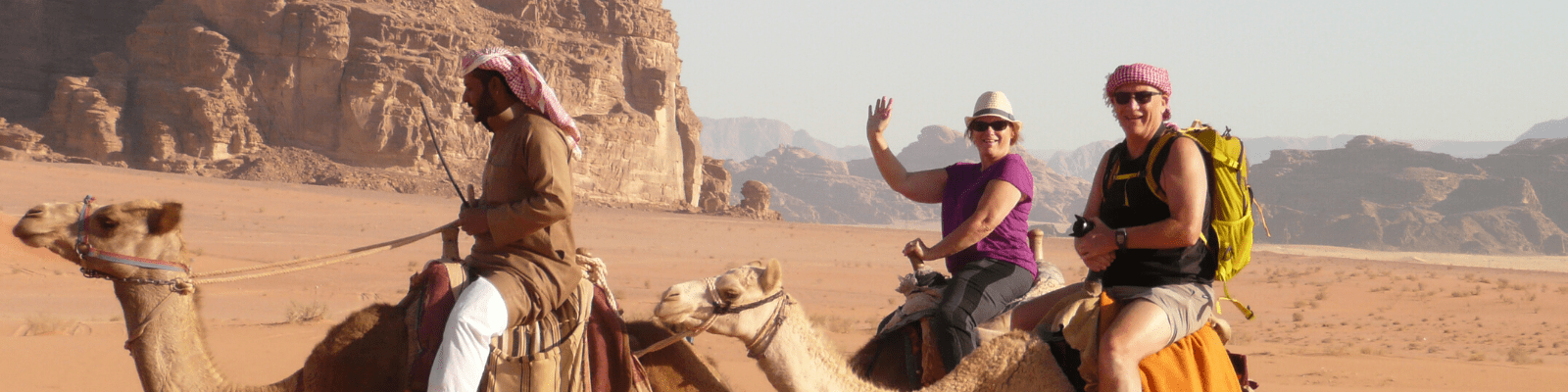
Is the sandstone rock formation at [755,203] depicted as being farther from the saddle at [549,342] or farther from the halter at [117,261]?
the halter at [117,261]

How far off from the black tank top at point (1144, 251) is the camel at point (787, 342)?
51cm

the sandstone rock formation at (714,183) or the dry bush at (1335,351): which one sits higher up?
the dry bush at (1335,351)

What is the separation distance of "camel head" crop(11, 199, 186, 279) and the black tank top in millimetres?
3679

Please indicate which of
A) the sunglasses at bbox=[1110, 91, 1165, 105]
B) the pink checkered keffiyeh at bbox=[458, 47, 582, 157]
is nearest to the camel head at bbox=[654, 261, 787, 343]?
the pink checkered keffiyeh at bbox=[458, 47, 582, 157]

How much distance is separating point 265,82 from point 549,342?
61.4m

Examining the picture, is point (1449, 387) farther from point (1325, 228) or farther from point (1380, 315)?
point (1325, 228)

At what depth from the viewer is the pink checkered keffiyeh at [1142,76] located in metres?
4.25

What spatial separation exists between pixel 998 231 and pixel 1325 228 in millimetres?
127955

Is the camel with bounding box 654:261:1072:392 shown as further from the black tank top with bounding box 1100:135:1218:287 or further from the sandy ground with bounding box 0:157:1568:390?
the sandy ground with bounding box 0:157:1568:390

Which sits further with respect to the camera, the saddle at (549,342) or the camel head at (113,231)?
the saddle at (549,342)

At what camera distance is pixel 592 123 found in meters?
66.6

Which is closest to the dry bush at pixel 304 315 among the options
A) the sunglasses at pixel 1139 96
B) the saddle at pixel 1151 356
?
the saddle at pixel 1151 356

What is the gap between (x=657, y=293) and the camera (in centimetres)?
2397

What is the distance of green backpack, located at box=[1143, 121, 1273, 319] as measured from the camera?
4.10 meters
